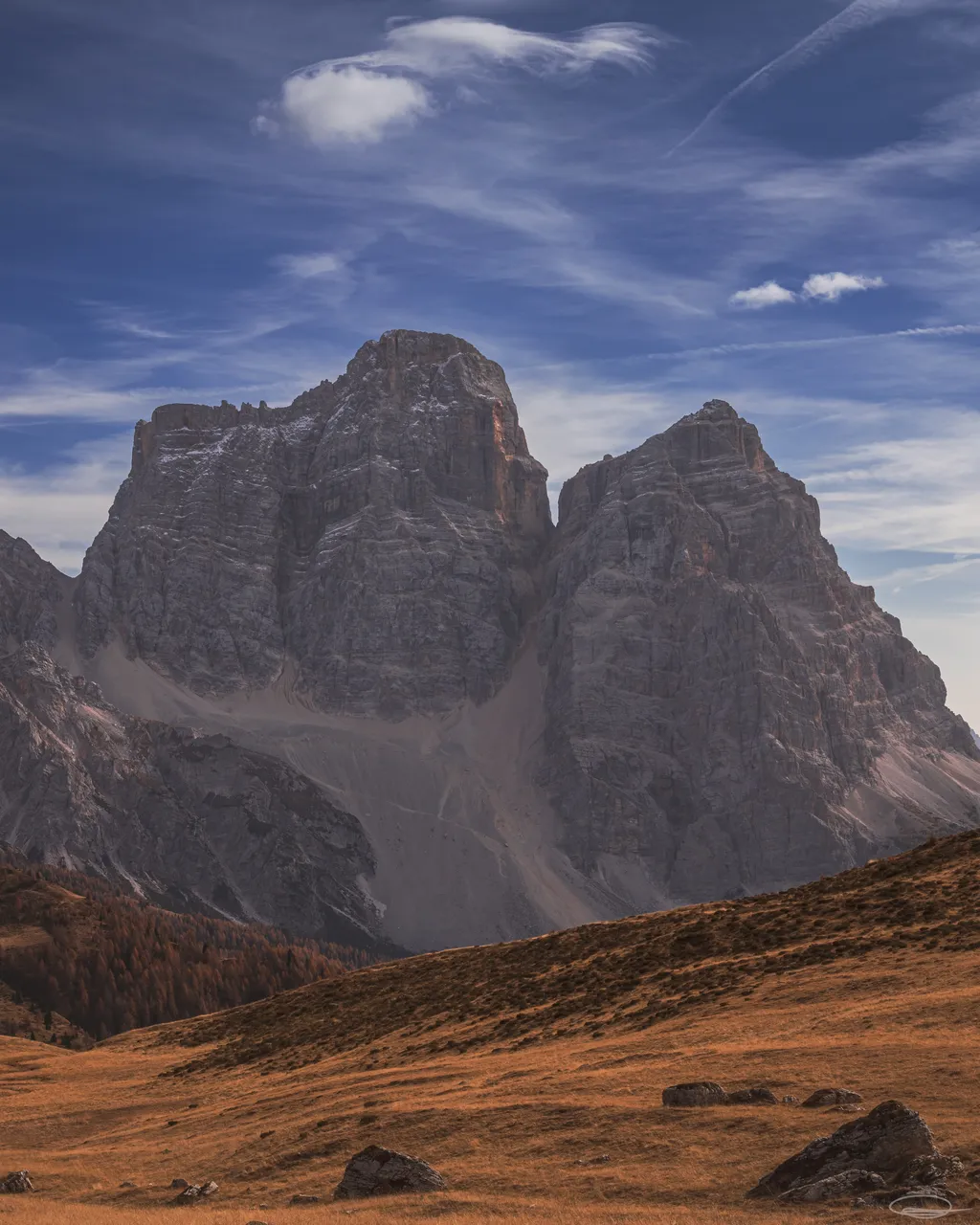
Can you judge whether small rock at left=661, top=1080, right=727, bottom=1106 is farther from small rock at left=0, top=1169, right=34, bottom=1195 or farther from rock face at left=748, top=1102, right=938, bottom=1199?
small rock at left=0, top=1169, right=34, bottom=1195

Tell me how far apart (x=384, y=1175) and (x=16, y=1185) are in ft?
53.8

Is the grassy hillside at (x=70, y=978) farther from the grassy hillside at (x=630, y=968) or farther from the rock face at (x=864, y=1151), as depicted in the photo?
the rock face at (x=864, y=1151)

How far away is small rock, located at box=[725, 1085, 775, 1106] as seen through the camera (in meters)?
42.2

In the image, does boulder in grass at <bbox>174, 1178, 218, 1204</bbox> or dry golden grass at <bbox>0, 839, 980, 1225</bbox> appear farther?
boulder in grass at <bbox>174, 1178, 218, 1204</bbox>

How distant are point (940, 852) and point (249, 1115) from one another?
123ft

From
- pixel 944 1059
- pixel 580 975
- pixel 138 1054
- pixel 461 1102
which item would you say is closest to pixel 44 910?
pixel 138 1054

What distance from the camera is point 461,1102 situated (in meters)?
49.3

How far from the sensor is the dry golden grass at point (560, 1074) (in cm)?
3869

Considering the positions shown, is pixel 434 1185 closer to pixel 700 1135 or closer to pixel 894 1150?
pixel 700 1135

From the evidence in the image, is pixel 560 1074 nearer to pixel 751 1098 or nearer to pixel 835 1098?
pixel 751 1098

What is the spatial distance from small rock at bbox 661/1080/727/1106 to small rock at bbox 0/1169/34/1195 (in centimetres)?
2181

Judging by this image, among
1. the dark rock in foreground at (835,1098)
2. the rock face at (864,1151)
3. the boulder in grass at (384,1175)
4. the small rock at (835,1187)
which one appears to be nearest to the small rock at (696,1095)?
the dark rock in foreground at (835,1098)

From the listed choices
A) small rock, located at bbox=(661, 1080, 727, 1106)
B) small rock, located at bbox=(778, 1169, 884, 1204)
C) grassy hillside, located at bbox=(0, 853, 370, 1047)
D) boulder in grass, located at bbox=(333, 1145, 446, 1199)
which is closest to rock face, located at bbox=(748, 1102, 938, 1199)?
small rock, located at bbox=(778, 1169, 884, 1204)

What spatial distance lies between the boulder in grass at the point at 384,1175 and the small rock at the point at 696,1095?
705 centimetres
